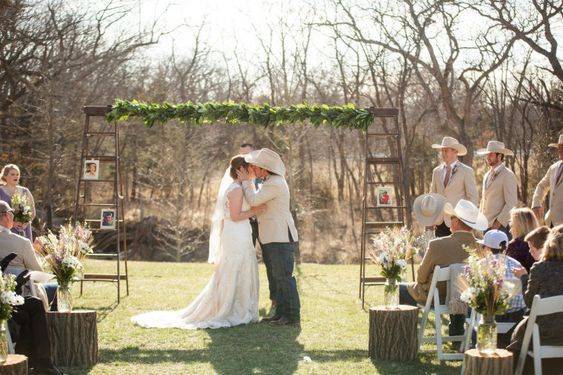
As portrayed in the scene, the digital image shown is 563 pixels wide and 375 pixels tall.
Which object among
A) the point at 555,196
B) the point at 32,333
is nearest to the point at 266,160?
the point at 32,333

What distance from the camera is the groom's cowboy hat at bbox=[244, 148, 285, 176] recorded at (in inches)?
337

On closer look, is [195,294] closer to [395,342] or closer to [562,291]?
[395,342]

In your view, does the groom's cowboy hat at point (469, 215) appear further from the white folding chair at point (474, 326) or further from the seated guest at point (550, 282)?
the seated guest at point (550, 282)

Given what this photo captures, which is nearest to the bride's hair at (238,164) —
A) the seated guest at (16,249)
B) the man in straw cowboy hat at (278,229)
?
the man in straw cowboy hat at (278,229)

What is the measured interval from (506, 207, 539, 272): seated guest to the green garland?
3262mm

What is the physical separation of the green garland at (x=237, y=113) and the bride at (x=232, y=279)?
0.98 m

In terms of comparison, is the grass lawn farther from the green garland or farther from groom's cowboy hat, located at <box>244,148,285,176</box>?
the green garland

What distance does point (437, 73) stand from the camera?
1930 centimetres

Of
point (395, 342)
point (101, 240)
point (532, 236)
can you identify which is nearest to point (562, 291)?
point (532, 236)

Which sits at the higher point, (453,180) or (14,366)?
(453,180)

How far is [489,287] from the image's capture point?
5453mm

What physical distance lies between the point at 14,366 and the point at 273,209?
389 centimetres

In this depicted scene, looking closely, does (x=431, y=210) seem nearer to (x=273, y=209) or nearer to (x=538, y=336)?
(x=273, y=209)

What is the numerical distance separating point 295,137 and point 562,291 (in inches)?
699
